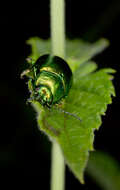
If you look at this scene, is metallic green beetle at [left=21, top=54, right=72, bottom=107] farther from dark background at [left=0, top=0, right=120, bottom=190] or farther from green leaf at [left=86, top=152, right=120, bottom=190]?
green leaf at [left=86, top=152, right=120, bottom=190]

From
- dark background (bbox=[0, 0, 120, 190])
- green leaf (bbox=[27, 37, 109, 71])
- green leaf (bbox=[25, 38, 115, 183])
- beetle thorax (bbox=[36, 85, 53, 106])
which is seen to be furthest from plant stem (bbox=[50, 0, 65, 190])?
dark background (bbox=[0, 0, 120, 190])

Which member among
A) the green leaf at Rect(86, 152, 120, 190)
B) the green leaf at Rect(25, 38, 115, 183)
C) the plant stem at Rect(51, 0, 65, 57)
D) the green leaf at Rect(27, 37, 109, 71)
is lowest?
the green leaf at Rect(86, 152, 120, 190)

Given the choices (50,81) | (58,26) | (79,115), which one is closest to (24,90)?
(50,81)

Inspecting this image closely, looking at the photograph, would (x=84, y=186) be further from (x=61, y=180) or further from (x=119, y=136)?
(x=61, y=180)

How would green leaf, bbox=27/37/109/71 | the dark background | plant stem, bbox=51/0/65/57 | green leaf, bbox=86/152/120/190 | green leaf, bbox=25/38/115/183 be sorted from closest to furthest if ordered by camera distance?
green leaf, bbox=25/38/115/183
plant stem, bbox=51/0/65/57
green leaf, bbox=27/37/109/71
green leaf, bbox=86/152/120/190
the dark background

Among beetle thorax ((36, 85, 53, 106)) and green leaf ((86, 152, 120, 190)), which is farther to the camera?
green leaf ((86, 152, 120, 190))

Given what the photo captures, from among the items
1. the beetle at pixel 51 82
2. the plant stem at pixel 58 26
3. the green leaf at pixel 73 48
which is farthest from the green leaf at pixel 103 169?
the plant stem at pixel 58 26
